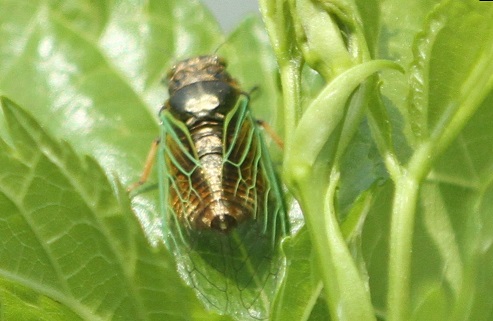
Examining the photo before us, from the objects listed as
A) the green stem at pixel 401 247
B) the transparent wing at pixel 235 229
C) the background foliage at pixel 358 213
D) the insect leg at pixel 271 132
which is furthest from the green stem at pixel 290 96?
the insect leg at pixel 271 132

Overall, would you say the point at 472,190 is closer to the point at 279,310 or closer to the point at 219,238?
the point at 279,310

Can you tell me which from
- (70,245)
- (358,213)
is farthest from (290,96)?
(70,245)

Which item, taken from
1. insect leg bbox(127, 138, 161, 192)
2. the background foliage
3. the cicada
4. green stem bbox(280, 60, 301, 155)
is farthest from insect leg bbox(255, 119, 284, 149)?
green stem bbox(280, 60, 301, 155)

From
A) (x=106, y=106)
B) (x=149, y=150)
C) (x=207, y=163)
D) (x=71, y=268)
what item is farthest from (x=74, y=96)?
(x=71, y=268)

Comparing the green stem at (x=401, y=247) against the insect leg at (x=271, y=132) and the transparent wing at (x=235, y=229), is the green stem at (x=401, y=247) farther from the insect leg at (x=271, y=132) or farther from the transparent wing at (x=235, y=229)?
the insect leg at (x=271, y=132)

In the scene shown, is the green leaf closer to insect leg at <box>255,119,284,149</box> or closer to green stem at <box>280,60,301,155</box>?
green stem at <box>280,60,301,155</box>
